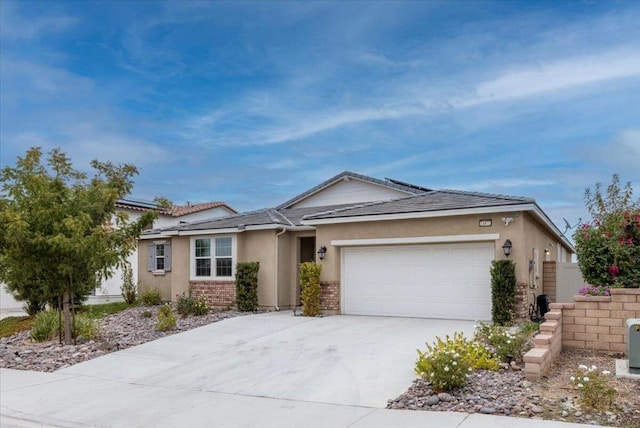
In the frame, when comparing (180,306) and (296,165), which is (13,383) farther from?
(296,165)

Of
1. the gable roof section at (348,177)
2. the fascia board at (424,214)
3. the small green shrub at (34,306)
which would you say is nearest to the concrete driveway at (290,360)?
the fascia board at (424,214)

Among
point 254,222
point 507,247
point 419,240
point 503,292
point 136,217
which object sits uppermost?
point 136,217

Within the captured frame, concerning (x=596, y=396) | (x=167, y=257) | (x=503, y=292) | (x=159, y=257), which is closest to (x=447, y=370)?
(x=596, y=396)

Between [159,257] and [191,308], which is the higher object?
[159,257]

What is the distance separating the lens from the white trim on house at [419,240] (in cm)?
1405

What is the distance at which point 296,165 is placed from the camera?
21766 mm

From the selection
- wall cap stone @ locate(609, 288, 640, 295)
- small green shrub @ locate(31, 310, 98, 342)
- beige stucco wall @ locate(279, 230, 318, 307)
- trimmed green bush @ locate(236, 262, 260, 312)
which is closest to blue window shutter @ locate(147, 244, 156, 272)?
trimmed green bush @ locate(236, 262, 260, 312)

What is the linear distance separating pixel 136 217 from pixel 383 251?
16.7 meters

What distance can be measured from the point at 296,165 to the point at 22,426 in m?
15.3

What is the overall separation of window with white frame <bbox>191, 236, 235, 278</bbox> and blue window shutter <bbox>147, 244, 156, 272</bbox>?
131 inches

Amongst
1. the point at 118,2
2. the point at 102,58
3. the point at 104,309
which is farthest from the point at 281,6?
the point at 104,309

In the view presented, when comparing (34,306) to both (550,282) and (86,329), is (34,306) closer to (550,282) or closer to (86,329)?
(86,329)

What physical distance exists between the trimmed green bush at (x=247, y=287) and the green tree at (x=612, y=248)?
976 cm

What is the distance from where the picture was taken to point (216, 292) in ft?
62.2
